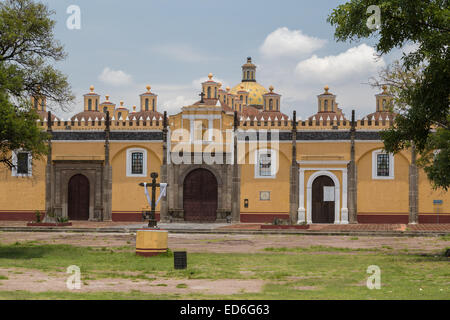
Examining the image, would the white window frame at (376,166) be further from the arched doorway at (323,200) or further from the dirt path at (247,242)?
the dirt path at (247,242)

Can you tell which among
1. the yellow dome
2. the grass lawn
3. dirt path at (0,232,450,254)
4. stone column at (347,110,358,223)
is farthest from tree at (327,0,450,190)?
the yellow dome

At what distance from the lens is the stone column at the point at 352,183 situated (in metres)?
38.8

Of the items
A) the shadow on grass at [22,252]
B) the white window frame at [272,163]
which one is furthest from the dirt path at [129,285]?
the white window frame at [272,163]

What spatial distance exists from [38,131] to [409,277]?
41.1ft

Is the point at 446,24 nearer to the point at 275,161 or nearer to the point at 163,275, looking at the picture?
the point at 163,275

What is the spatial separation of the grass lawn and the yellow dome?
53.0 metres

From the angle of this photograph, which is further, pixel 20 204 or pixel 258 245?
pixel 20 204

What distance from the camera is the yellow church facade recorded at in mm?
38969

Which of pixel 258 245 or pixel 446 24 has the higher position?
pixel 446 24

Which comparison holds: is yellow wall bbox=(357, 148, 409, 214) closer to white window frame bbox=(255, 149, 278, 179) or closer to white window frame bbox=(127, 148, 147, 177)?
white window frame bbox=(255, 149, 278, 179)

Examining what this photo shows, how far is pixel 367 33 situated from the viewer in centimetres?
1762
